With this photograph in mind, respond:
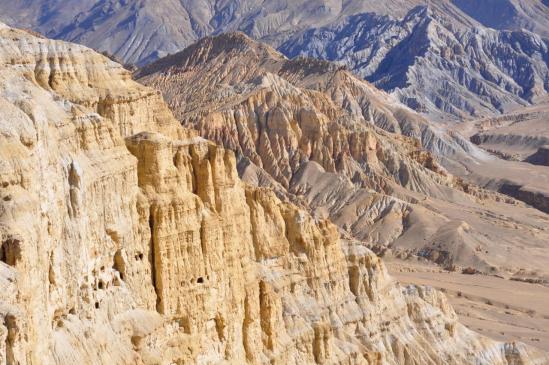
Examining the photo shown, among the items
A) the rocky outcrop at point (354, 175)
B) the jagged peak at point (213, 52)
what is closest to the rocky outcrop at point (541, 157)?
the rocky outcrop at point (354, 175)

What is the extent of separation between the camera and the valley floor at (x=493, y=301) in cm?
7856

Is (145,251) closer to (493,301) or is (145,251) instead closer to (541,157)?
(493,301)

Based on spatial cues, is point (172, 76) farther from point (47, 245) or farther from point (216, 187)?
point (47, 245)

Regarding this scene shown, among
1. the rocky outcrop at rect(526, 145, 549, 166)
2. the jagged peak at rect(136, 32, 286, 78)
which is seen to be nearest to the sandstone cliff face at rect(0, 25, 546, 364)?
the jagged peak at rect(136, 32, 286, 78)

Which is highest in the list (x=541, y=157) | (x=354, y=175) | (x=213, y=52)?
(x=213, y=52)

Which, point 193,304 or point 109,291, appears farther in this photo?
point 193,304

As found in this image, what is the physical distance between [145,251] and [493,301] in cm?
6187

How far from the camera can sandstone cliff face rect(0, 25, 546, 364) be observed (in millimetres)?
26234

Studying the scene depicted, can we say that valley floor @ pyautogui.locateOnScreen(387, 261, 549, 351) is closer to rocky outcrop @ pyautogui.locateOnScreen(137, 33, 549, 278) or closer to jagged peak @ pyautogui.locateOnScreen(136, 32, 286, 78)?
rocky outcrop @ pyautogui.locateOnScreen(137, 33, 549, 278)

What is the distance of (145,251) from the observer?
112ft

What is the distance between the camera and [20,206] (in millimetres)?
25094

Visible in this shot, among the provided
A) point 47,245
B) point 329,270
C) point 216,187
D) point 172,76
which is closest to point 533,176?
point 172,76

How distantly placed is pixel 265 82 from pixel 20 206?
4600 inches

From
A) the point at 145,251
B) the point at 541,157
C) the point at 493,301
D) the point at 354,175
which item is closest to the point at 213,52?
the point at 541,157
